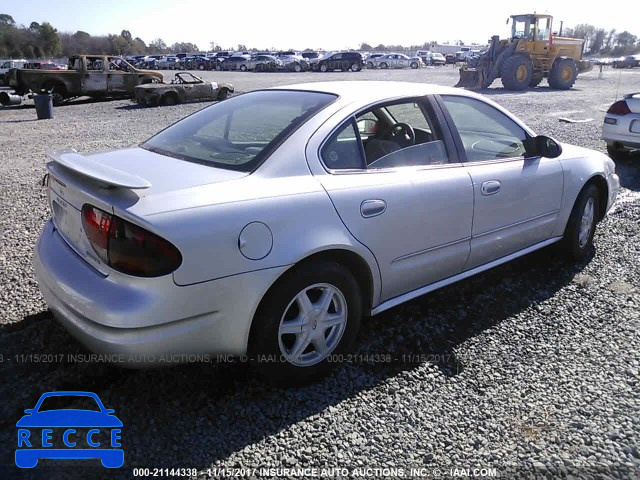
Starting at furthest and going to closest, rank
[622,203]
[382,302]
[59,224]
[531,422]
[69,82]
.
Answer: [69,82]
[622,203]
[382,302]
[59,224]
[531,422]

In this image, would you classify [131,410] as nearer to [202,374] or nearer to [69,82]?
[202,374]

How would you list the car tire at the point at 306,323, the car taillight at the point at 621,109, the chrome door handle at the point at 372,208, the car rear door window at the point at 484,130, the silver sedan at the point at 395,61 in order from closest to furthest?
1. the car tire at the point at 306,323
2. the chrome door handle at the point at 372,208
3. the car rear door window at the point at 484,130
4. the car taillight at the point at 621,109
5. the silver sedan at the point at 395,61

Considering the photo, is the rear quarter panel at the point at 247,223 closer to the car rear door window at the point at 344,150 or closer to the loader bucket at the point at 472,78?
the car rear door window at the point at 344,150

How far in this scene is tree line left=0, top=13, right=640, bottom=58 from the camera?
75.1 m

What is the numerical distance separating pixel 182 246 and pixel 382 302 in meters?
1.37

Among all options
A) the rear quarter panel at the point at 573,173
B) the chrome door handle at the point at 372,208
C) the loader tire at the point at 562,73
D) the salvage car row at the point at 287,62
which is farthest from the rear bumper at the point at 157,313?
the salvage car row at the point at 287,62

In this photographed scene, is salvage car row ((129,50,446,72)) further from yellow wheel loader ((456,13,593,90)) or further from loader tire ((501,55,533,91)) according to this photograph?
loader tire ((501,55,533,91))

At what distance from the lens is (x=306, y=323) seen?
9.19ft

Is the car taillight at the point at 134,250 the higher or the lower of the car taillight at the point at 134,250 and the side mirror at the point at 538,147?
the lower

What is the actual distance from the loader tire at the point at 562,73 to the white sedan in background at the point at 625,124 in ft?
54.0

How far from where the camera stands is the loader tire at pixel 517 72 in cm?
2167

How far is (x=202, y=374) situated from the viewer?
2.99 metres

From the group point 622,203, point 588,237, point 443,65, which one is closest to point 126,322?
point 588,237

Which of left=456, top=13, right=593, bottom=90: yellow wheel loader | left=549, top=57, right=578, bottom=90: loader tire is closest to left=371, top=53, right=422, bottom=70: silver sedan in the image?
left=456, top=13, right=593, bottom=90: yellow wheel loader
